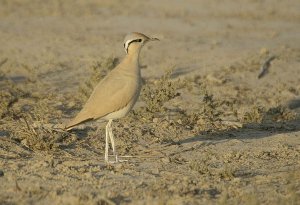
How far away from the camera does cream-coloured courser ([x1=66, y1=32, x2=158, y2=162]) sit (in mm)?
5973

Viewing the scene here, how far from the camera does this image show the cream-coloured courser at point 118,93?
597 cm

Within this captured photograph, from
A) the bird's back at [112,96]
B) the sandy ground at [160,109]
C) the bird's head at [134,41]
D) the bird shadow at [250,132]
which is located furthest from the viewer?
the bird shadow at [250,132]

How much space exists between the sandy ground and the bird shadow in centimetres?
3

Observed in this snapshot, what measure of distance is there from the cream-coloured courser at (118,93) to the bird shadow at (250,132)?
108 centimetres

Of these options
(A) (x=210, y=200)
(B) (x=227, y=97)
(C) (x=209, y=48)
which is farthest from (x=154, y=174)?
(C) (x=209, y=48)

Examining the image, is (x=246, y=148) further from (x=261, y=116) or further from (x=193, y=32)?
(x=193, y=32)

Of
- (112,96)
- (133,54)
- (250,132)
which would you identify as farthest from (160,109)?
(112,96)

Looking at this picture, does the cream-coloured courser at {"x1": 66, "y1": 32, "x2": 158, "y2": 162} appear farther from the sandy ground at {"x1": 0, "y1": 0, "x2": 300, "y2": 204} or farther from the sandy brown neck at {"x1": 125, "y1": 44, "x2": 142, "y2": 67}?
the sandy ground at {"x1": 0, "y1": 0, "x2": 300, "y2": 204}

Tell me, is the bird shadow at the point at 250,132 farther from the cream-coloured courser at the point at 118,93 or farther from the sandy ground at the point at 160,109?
the cream-coloured courser at the point at 118,93

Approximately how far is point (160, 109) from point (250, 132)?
112cm

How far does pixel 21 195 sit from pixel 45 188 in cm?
23

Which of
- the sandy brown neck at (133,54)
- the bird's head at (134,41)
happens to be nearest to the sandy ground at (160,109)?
the sandy brown neck at (133,54)

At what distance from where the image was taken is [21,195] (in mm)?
5102

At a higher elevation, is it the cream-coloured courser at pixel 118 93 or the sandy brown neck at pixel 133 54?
the sandy brown neck at pixel 133 54
